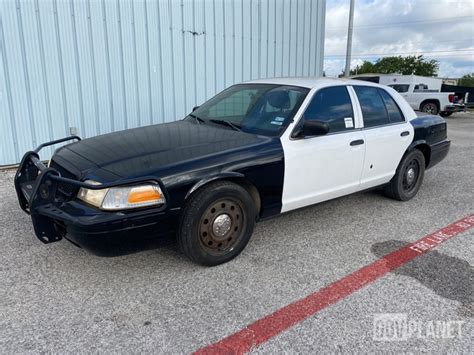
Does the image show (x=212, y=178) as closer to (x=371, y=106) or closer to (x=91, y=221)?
(x=91, y=221)

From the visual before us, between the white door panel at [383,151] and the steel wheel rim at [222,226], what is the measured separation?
1748 millimetres

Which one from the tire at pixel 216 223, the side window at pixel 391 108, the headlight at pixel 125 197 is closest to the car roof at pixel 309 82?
the side window at pixel 391 108

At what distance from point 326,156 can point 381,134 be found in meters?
1.00

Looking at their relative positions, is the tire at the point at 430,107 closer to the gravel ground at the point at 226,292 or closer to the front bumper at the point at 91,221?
the gravel ground at the point at 226,292

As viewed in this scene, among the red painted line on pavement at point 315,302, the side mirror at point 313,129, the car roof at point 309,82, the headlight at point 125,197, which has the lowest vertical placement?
the red painted line on pavement at point 315,302

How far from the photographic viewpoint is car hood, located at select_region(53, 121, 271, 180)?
2902 millimetres

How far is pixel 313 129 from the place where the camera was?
3.43m

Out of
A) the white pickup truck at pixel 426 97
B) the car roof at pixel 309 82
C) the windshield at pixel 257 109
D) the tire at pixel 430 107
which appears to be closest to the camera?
the windshield at pixel 257 109

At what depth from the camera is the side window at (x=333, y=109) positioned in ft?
12.3

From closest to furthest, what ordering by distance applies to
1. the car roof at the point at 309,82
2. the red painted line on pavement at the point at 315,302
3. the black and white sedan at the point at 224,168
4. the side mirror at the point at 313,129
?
the red painted line on pavement at the point at 315,302, the black and white sedan at the point at 224,168, the side mirror at the point at 313,129, the car roof at the point at 309,82

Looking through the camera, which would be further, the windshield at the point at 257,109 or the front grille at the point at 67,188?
the windshield at the point at 257,109

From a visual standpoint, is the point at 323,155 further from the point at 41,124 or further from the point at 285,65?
the point at 285,65

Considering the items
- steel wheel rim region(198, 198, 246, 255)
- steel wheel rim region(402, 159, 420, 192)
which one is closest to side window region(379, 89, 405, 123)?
steel wheel rim region(402, 159, 420, 192)

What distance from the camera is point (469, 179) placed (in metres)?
6.23
